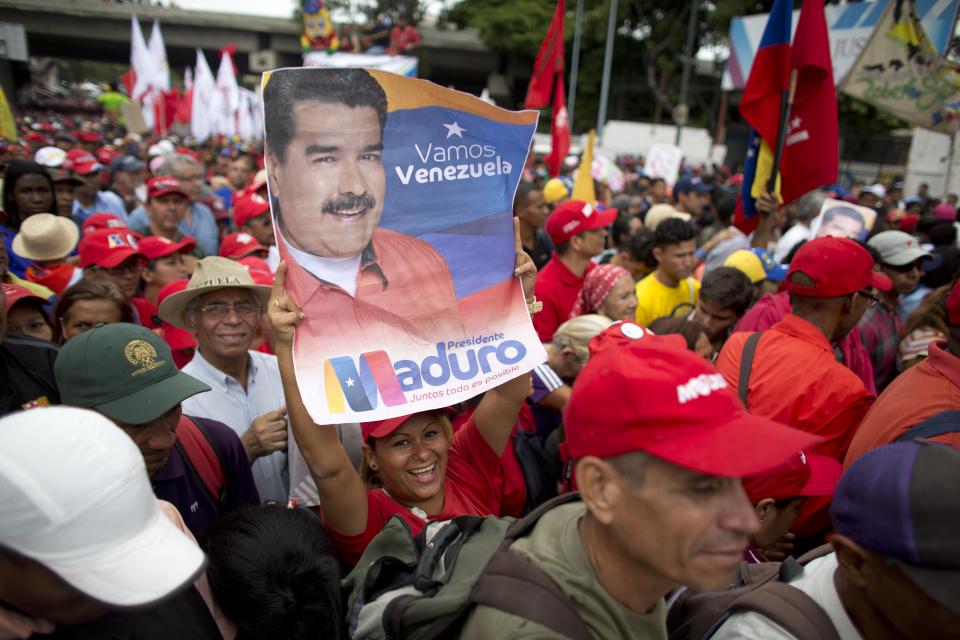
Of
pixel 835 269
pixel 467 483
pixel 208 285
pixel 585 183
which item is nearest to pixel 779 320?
pixel 835 269

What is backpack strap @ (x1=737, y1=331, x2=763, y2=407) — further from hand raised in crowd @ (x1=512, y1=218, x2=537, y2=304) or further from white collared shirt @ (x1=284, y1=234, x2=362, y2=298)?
white collared shirt @ (x1=284, y1=234, x2=362, y2=298)

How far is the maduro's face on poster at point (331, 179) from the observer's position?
2.01 m

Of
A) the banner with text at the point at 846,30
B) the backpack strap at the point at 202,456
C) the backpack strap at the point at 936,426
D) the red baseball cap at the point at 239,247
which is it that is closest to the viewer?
the backpack strap at the point at 936,426

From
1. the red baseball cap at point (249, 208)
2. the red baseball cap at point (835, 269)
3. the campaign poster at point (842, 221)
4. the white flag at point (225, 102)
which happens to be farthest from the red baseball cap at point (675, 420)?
the white flag at point (225, 102)

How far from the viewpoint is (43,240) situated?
15.2 feet

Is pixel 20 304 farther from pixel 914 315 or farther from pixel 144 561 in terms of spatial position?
pixel 914 315

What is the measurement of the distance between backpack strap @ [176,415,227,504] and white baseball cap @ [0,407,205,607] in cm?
117

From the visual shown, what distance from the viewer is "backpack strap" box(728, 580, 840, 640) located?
1.46 metres

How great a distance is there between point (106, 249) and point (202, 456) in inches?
103

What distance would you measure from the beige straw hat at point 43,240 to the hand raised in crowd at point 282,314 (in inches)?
138

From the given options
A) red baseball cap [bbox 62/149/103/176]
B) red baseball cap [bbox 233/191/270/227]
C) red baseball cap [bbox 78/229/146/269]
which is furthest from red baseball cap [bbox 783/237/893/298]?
red baseball cap [bbox 62/149/103/176]

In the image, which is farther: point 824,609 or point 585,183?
point 585,183

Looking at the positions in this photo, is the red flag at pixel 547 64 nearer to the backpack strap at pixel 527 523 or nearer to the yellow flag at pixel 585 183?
the yellow flag at pixel 585 183

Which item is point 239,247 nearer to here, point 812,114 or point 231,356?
point 231,356
